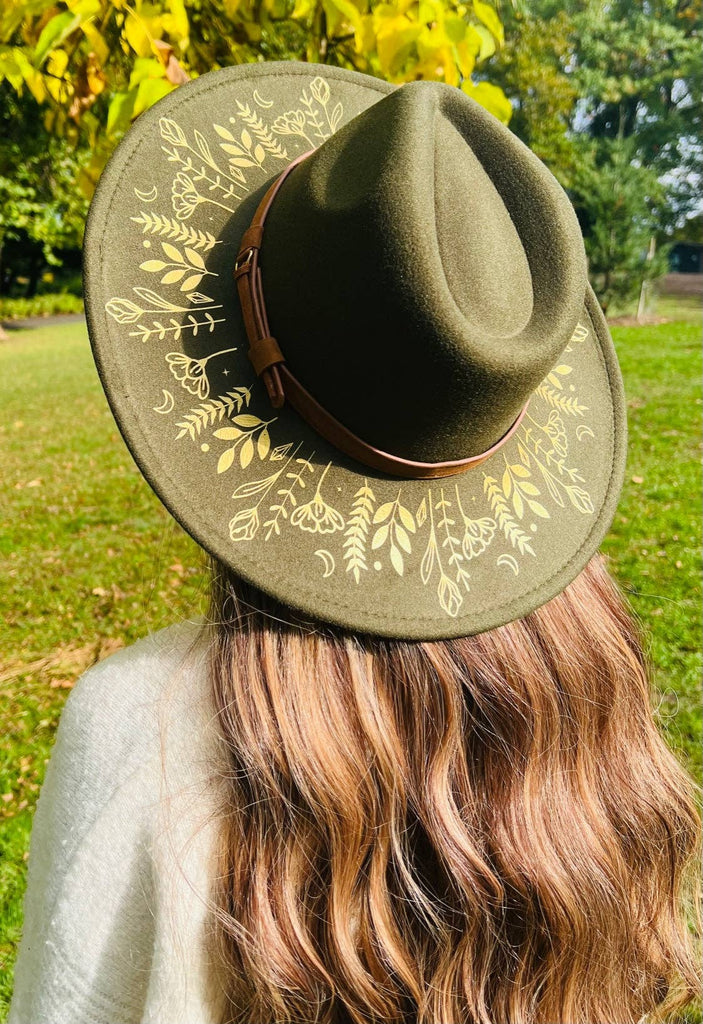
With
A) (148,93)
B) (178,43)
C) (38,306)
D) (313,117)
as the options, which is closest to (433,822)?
(313,117)

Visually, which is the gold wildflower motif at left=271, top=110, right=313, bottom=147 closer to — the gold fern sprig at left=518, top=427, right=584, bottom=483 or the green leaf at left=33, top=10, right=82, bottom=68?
the green leaf at left=33, top=10, right=82, bottom=68

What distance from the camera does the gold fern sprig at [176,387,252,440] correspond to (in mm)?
1078

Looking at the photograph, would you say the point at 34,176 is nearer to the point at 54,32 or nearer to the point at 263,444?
the point at 54,32

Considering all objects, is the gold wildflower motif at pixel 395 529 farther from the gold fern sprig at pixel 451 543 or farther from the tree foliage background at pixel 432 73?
the tree foliage background at pixel 432 73

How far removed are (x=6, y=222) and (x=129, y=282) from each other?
2076 cm

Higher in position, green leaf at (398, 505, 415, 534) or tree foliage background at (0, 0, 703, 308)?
tree foliage background at (0, 0, 703, 308)

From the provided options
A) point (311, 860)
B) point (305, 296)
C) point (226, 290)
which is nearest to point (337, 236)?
point (305, 296)

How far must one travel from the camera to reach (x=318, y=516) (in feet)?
3.59

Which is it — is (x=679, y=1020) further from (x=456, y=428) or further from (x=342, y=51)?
(x=342, y=51)

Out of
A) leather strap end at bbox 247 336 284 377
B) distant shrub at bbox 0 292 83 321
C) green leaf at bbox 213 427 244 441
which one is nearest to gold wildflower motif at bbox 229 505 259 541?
green leaf at bbox 213 427 244 441

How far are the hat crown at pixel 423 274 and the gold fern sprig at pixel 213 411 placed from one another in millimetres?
98

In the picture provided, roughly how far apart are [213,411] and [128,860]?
0.64 m

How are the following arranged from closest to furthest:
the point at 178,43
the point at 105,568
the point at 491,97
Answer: the point at 178,43 < the point at 491,97 < the point at 105,568

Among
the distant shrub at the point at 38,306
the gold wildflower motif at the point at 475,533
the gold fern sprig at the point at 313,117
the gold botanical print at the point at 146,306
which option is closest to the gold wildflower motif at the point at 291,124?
the gold fern sprig at the point at 313,117
